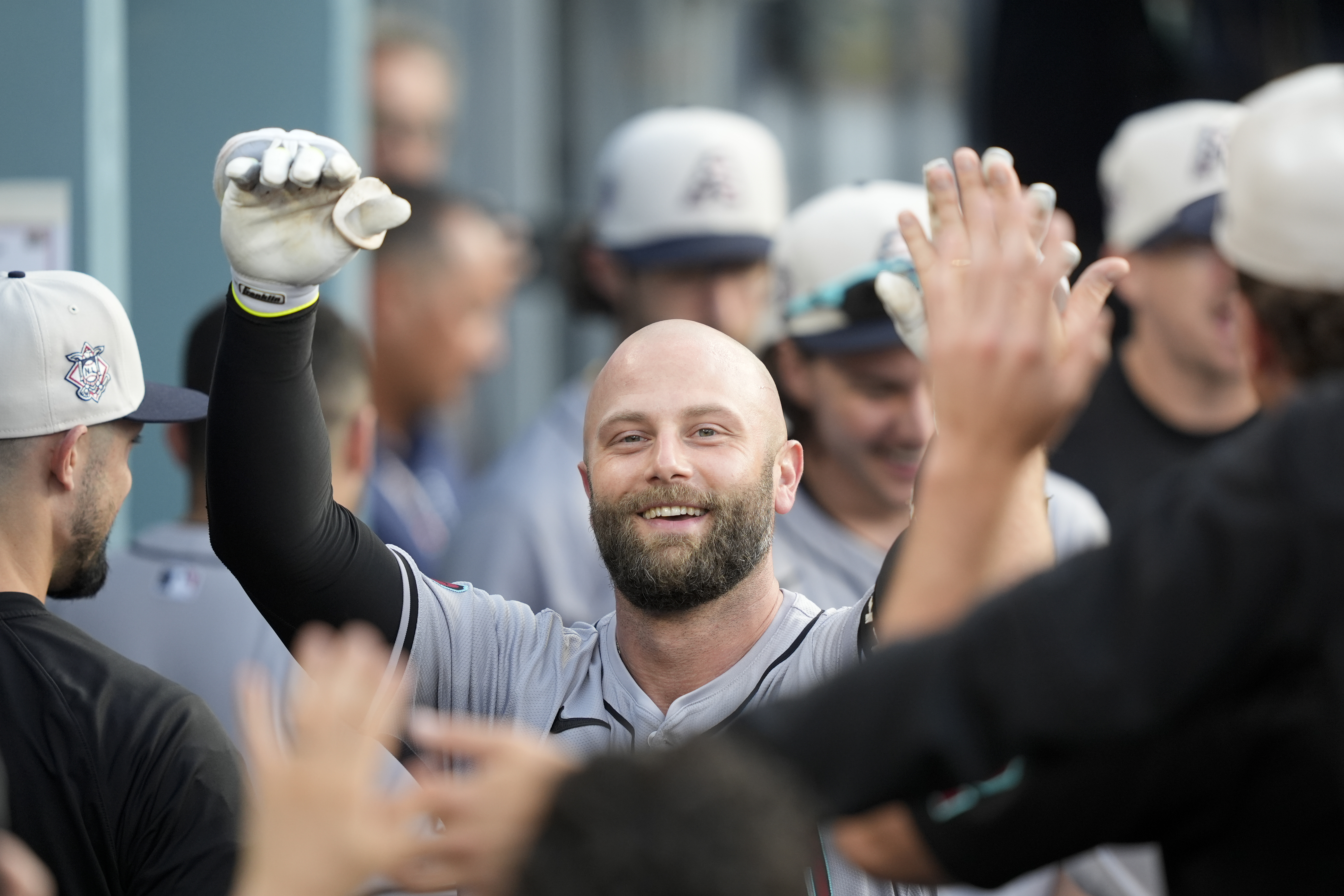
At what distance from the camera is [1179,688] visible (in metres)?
1.28

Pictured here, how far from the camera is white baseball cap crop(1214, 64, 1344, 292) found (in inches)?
58.0

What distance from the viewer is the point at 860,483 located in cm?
355

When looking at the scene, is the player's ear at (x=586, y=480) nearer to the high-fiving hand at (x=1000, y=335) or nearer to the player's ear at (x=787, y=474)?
the player's ear at (x=787, y=474)

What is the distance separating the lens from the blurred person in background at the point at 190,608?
2924mm

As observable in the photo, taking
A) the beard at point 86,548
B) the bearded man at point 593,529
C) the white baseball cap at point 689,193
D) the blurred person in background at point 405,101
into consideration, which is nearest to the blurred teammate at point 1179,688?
the bearded man at point 593,529

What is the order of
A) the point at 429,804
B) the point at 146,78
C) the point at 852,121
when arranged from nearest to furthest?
Result: the point at 429,804 < the point at 146,78 < the point at 852,121

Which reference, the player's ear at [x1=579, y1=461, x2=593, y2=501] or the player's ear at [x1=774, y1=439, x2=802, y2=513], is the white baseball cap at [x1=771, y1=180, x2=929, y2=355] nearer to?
the player's ear at [x1=774, y1=439, x2=802, y2=513]

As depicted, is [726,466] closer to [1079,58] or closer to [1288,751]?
[1288,751]

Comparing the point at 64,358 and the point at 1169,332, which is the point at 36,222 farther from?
Answer: the point at 1169,332

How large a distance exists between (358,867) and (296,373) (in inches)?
39.4

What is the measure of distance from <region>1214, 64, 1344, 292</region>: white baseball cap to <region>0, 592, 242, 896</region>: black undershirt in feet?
4.71

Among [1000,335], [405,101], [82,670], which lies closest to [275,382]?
[82,670]

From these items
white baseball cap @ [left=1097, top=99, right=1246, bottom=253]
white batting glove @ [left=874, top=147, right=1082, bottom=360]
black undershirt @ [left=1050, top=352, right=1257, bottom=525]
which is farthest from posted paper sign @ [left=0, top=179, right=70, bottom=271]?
white baseball cap @ [left=1097, top=99, right=1246, bottom=253]

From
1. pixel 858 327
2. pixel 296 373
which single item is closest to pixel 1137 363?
pixel 858 327
